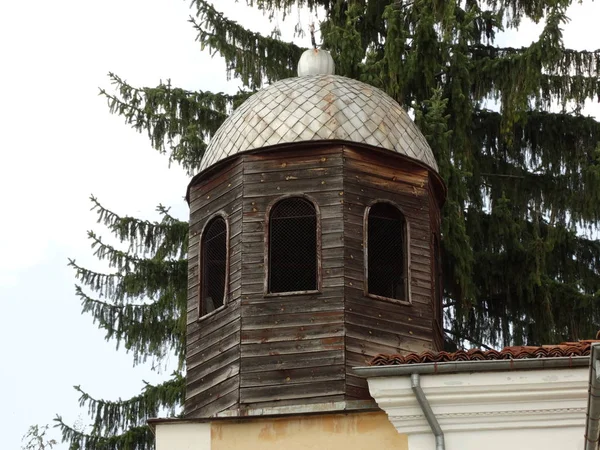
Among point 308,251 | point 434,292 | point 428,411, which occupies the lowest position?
point 428,411

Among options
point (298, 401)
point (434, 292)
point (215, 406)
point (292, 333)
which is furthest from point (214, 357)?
point (434, 292)

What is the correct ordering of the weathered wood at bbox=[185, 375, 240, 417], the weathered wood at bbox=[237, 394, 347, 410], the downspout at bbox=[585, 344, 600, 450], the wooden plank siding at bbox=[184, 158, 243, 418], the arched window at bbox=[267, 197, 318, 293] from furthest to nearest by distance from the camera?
the arched window at bbox=[267, 197, 318, 293]
the wooden plank siding at bbox=[184, 158, 243, 418]
the weathered wood at bbox=[185, 375, 240, 417]
the weathered wood at bbox=[237, 394, 347, 410]
the downspout at bbox=[585, 344, 600, 450]

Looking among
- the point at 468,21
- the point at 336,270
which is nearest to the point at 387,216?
the point at 336,270

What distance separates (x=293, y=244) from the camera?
14.9m

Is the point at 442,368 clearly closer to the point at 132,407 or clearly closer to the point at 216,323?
the point at 216,323

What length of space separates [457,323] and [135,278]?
459cm

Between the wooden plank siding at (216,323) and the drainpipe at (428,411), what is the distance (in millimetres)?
1959

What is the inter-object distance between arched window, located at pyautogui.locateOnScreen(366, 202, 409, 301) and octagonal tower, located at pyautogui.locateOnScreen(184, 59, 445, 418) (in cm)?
1

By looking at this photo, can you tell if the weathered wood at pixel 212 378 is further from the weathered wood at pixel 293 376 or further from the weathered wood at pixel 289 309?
the weathered wood at pixel 289 309

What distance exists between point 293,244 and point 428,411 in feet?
8.59

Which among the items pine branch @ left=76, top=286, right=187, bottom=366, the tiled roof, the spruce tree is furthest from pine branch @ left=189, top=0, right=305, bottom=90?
the tiled roof

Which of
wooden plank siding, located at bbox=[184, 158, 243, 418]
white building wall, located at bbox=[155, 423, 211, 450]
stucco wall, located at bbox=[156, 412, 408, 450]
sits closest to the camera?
stucco wall, located at bbox=[156, 412, 408, 450]

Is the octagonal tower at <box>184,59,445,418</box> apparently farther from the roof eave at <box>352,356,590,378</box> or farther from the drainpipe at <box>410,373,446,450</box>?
the drainpipe at <box>410,373,446,450</box>

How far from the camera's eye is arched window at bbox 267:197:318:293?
14.9 metres
